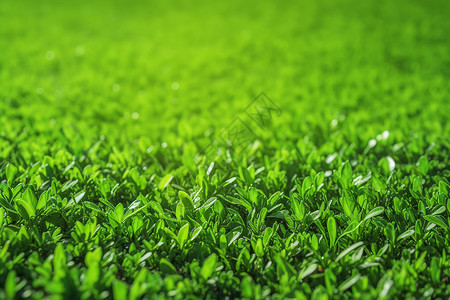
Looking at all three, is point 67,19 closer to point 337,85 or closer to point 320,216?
point 337,85

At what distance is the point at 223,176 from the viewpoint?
3.17 metres

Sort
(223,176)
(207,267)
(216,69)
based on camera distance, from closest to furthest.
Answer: (207,267), (223,176), (216,69)

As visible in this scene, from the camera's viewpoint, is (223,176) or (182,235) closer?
(182,235)

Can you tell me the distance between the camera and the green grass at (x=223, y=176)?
2139mm

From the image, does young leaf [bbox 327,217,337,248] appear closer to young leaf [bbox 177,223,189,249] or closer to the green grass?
the green grass

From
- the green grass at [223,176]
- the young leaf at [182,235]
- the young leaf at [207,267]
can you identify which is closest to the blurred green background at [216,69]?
the green grass at [223,176]

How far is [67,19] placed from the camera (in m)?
11.7

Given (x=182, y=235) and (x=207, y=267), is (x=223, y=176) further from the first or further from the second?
(x=207, y=267)

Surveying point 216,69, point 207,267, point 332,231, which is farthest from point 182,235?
point 216,69

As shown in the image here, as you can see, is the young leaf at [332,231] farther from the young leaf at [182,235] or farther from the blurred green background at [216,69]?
the blurred green background at [216,69]

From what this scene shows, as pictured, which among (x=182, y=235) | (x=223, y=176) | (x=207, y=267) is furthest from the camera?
(x=223, y=176)

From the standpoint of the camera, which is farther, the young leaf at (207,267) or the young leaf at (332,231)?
the young leaf at (332,231)

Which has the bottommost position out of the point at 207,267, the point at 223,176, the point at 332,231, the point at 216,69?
the point at 332,231

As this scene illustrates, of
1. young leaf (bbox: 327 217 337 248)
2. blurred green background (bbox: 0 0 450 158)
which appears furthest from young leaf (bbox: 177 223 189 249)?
blurred green background (bbox: 0 0 450 158)
